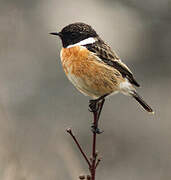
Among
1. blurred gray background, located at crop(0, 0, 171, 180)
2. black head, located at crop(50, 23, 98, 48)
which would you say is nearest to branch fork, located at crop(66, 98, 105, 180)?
black head, located at crop(50, 23, 98, 48)

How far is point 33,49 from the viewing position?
9938 mm

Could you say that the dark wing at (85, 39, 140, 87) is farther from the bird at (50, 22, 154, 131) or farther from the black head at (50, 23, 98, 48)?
the black head at (50, 23, 98, 48)

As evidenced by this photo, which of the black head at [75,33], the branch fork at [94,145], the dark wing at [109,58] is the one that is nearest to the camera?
the branch fork at [94,145]

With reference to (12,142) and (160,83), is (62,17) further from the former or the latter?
(12,142)

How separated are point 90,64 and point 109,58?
0.24 m

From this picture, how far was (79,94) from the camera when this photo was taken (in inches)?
359

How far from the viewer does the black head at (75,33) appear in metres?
4.69

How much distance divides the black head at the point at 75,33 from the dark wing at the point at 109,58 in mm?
185

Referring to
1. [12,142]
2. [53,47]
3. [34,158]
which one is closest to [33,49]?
[53,47]

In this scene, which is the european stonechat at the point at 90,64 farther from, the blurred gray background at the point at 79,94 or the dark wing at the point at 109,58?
Answer: the blurred gray background at the point at 79,94

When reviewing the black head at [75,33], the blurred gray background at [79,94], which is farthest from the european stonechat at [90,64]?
the blurred gray background at [79,94]

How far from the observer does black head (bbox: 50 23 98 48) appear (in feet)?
15.4

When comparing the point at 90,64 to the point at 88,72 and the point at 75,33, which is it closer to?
the point at 88,72

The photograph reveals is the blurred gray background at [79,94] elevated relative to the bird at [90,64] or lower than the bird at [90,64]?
lower
